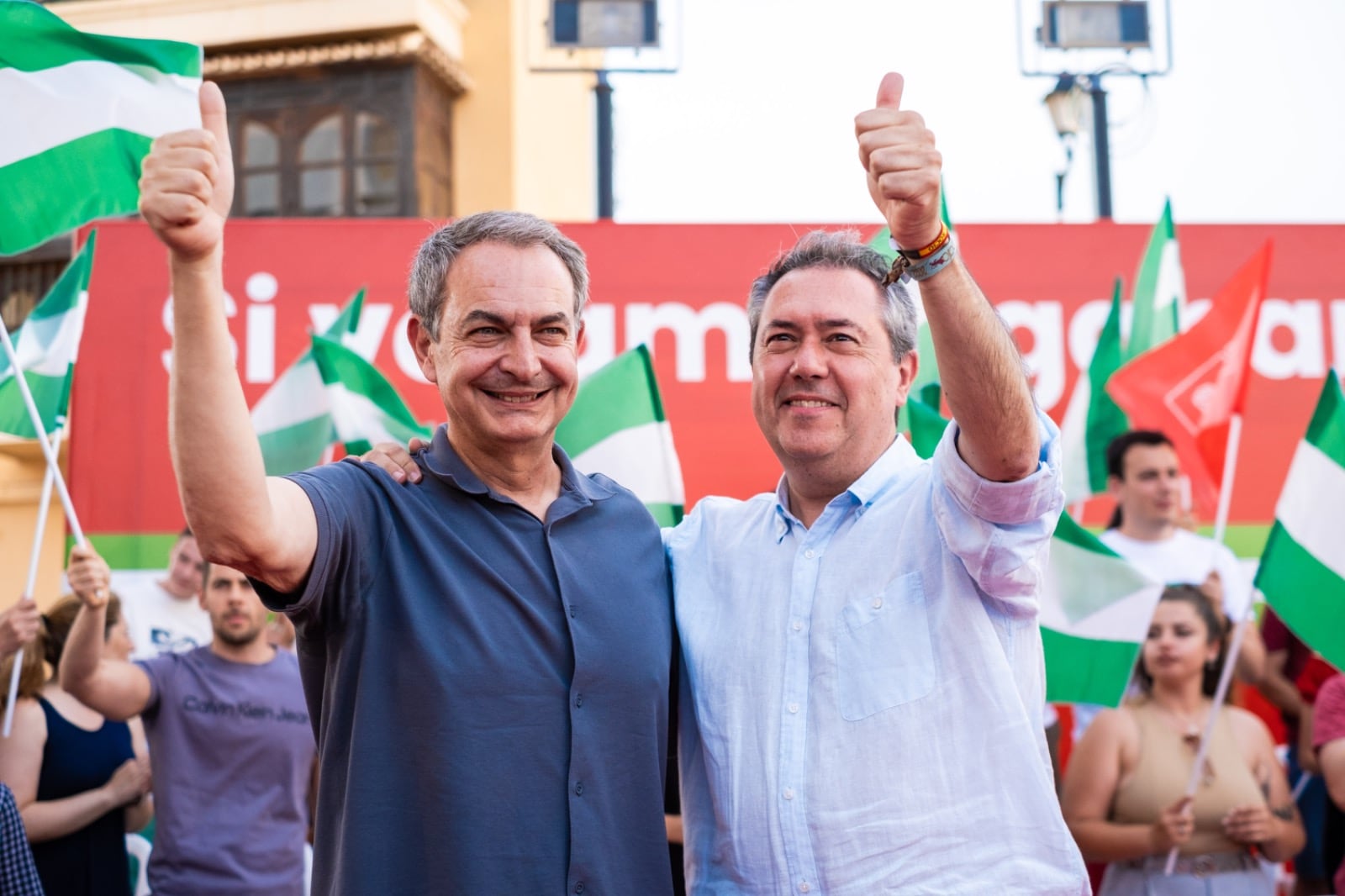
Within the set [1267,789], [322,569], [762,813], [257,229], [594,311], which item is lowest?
[1267,789]

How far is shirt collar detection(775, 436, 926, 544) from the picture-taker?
2527mm

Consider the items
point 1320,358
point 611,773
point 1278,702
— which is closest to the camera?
point 611,773

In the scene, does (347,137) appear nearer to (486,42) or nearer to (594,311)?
(486,42)

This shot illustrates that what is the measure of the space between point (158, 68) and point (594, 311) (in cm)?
309

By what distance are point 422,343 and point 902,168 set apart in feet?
3.50

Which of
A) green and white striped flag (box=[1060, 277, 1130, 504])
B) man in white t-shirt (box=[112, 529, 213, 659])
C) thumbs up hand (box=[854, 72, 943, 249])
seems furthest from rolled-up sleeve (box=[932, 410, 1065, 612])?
man in white t-shirt (box=[112, 529, 213, 659])

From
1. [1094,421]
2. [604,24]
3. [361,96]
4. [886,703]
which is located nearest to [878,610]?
[886,703]

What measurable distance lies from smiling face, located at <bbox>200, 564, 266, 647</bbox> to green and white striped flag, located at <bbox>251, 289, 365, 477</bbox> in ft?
3.98

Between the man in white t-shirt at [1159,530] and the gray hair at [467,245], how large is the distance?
12.6ft

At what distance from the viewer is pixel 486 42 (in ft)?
49.9

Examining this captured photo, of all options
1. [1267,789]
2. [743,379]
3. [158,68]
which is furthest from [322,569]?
[743,379]

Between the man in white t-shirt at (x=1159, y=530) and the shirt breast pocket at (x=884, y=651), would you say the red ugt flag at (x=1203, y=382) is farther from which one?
the shirt breast pocket at (x=884, y=651)

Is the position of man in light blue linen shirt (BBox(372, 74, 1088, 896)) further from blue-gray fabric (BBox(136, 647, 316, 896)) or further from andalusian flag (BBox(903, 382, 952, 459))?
blue-gray fabric (BBox(136, 647, 316, 896))

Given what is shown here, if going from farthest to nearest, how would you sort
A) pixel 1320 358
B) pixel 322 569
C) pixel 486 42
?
pixel 486 42 < pixel 1320 358 < pixel 322 569
